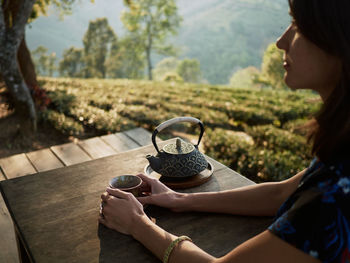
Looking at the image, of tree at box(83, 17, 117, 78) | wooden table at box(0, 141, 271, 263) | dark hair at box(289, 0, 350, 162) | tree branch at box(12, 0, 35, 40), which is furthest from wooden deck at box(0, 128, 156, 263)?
tree at box(83, 17, 117, 78)

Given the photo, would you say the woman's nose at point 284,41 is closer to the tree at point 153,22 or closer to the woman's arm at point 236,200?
the woman's arm at point 236,200

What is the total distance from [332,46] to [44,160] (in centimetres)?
351

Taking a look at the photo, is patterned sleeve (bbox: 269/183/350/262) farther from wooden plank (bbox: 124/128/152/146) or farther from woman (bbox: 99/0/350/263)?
wooden plank (bbox: 124/128/152/146)

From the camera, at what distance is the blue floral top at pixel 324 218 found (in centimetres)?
79

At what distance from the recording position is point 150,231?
3.96 ft

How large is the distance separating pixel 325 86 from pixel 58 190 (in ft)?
4.20

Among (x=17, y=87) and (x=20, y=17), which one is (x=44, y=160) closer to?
(x=17, y=87)

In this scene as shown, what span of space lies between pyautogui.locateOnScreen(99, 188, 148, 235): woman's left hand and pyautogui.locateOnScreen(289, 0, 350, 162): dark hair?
0.71m

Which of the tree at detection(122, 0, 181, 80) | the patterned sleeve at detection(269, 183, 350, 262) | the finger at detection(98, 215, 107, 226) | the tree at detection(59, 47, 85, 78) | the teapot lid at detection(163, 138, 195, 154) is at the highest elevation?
the patterned sleeve at detection(269, 183, 350, 262)

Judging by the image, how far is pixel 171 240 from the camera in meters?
1.15

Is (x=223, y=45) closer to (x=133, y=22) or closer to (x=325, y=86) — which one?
(x=133, y=22)

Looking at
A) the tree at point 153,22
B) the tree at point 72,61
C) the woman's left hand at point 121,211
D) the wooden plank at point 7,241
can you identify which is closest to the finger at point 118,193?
the woman's left hand at point 121,211

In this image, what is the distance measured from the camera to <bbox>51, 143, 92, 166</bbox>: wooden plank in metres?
3.80

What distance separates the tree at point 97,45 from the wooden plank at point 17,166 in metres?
24.9
